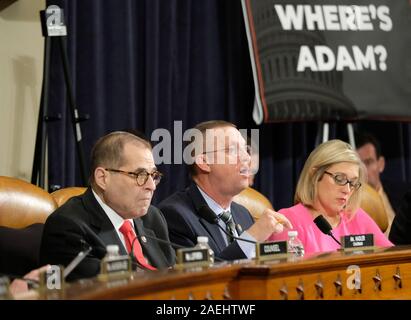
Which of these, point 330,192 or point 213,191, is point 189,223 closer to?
point 213,191

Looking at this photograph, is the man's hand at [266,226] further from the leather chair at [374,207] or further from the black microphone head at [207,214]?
the leather chair at [374,207]

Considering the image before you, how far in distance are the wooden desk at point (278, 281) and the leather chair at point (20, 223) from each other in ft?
3.45

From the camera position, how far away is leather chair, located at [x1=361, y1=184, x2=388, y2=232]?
5336 millimetres

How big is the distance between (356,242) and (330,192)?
0.60 meters

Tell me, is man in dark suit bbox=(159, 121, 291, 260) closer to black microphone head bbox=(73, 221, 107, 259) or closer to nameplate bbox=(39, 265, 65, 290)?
black microphone head bbox=(73, 221, 107, 259)

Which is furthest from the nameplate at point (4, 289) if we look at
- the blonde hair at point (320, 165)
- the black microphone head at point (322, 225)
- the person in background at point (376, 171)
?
the person in background at point (376, 171)

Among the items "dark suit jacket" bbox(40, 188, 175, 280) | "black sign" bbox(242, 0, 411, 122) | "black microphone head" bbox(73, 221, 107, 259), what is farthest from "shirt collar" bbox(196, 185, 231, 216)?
"black sign" bbox(242, 0, 411, 122)

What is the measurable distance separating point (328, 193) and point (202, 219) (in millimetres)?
680

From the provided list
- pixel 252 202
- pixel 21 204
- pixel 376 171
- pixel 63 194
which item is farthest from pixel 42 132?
pixel 376 171

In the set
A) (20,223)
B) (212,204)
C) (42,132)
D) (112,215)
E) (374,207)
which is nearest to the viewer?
(112,215)

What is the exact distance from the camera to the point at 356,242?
11.8 feet

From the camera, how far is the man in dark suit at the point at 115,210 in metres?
3.09
